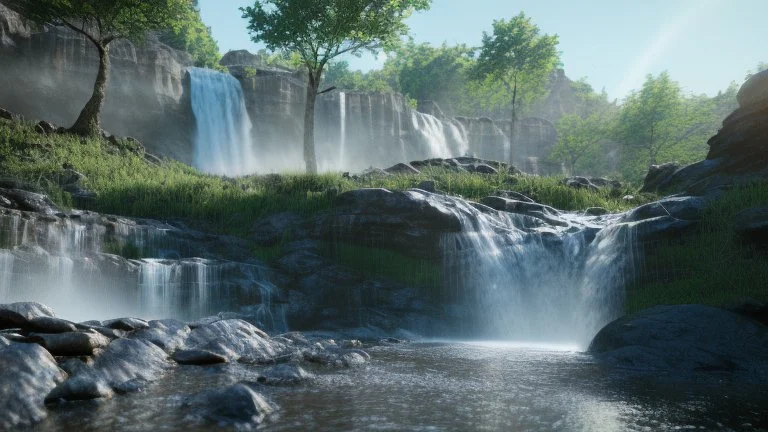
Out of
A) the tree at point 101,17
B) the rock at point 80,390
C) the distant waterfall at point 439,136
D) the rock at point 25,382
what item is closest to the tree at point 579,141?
the distant waterfall at point 439,136

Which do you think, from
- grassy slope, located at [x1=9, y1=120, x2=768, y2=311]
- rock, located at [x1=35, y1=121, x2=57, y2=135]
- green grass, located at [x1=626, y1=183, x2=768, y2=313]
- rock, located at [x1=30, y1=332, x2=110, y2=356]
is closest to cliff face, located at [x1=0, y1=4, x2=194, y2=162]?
rock, located at [x1=35, y1=121, x2=57, y2=135]

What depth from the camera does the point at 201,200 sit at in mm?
19516

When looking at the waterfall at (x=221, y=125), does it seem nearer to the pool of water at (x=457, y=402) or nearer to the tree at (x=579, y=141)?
the pool of water at (x=457, y=402)

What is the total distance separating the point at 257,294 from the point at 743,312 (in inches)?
429

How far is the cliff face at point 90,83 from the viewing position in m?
30.2

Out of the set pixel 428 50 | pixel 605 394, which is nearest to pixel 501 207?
pixel 605 394

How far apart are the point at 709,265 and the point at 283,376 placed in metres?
11.7

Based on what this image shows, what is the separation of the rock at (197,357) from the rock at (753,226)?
40.4 feet

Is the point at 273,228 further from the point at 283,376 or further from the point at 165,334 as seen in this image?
the point at 283,376

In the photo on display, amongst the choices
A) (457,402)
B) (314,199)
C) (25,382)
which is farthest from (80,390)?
(314,199)

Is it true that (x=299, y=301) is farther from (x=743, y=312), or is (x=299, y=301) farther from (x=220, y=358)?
(x=743, y=312)

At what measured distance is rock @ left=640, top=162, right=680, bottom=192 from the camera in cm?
2404

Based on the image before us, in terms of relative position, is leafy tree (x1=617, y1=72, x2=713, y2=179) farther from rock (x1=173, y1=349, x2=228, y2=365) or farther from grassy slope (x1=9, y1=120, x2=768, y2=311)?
rock (x1=173, y1=349, x2=228, y2=365)

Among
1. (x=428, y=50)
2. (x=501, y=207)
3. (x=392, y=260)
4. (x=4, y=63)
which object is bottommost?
(x=392, y=260)
